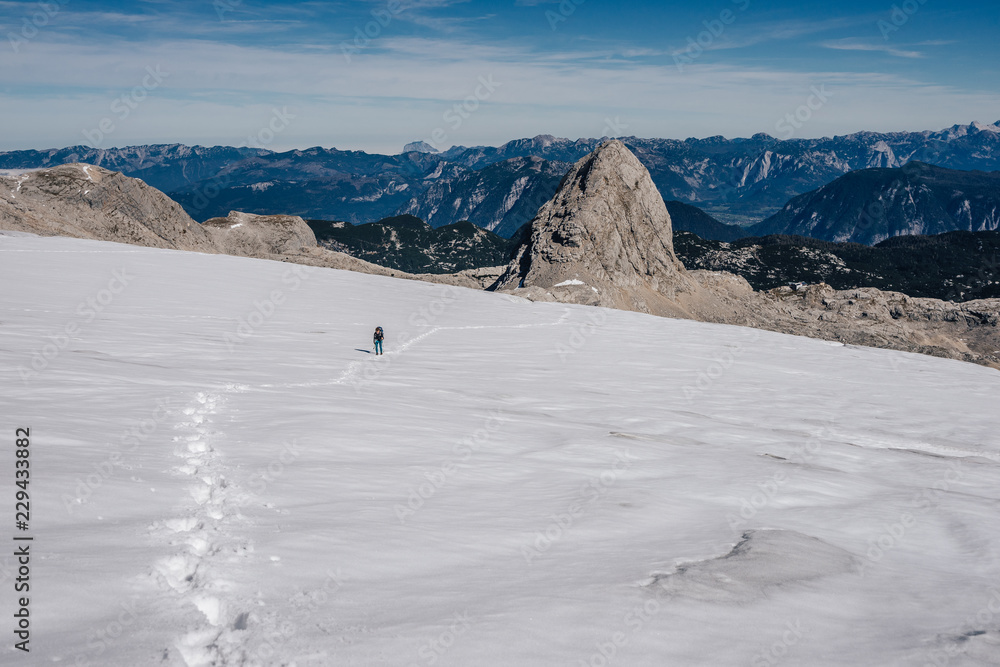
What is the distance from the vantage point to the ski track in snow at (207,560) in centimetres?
462

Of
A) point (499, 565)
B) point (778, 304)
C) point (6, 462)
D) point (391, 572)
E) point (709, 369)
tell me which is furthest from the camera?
point (778, 304)

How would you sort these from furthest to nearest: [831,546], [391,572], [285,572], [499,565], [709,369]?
[709,369] → [831,546] → [499,565] → [391,572] → [285,572]

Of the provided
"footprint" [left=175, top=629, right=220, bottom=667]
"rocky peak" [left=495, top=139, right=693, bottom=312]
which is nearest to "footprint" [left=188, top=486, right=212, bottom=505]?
"footprint" [left=175, top=629, right=220, bottom=667]

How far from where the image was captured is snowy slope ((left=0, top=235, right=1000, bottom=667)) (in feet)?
16.7

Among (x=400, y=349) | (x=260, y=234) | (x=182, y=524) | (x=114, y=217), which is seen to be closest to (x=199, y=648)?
(x=182, y=524)

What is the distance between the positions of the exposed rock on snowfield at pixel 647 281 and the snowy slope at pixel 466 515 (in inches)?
1679

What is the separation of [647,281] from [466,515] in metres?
64.9

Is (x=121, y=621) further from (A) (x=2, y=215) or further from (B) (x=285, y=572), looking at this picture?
(A) (x=2, y=215)

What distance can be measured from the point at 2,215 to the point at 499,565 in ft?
231

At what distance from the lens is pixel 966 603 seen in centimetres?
666

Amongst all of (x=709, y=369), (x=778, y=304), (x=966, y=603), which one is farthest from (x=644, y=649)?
Answer: (x=778, y=304)

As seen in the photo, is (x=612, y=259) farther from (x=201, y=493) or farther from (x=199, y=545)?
(x=199, y=545)

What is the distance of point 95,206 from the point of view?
7262cm

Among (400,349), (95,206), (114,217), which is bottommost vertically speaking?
(400,349)
